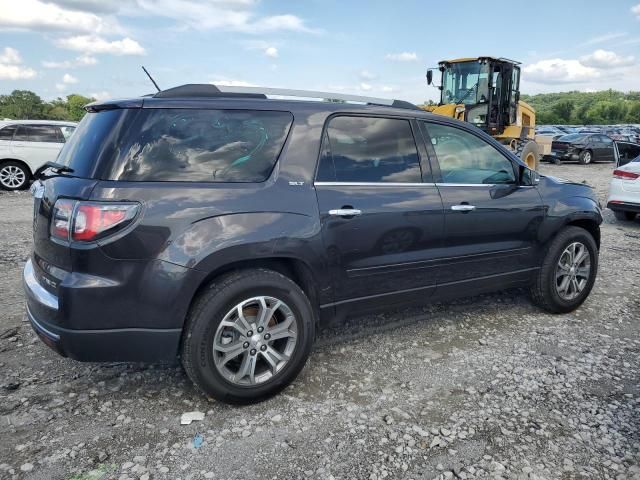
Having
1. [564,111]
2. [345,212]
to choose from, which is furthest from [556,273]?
[564,111]

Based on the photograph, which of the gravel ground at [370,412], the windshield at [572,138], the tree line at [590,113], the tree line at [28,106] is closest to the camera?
the gravel ground at [370,412]

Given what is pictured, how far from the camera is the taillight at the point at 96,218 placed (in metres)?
2.52

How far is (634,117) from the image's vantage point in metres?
A: 112

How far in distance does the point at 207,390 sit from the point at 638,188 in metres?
8.55

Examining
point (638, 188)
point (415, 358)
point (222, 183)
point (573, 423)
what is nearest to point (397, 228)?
point (415, 358)

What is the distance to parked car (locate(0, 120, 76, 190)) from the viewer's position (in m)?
11.9

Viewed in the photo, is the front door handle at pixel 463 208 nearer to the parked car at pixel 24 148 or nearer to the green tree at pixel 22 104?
the parked car at pixel 24 148

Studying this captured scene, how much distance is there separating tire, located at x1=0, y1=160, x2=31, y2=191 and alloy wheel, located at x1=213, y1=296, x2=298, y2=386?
11534 mm

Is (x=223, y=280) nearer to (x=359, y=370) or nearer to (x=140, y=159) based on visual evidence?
(x=140, y=159)

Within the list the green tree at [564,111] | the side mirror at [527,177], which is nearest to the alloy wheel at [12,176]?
the side mirror at [527,177]

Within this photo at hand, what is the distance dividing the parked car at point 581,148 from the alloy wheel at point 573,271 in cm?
2006

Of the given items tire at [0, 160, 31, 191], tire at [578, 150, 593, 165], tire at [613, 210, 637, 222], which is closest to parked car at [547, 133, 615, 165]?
tire at [578, 150, 593, 165]

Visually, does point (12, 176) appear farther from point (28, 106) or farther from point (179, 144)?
point (28, 106)

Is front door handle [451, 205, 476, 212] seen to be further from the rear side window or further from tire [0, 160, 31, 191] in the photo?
tire [0, 160, 31, 191]
